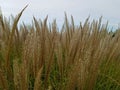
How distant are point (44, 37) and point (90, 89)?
43 centimetres

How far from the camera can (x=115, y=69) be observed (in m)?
2.25

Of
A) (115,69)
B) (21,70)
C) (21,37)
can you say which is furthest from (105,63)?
(21,70)

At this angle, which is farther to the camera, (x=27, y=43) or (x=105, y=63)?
(x=105, y=63)

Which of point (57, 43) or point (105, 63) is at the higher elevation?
point (57, 43)

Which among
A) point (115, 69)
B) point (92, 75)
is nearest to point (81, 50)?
point (92, 75)

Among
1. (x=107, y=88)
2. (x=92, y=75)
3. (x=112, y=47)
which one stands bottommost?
(x=107, y=88)

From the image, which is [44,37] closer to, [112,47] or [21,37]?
[112,47]

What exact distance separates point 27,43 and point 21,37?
1121 mm

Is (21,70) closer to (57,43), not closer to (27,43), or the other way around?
(27,43)

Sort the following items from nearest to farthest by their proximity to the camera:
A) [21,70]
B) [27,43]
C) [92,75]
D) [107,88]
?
[21,70], [27,43], [92,75], [107,88]

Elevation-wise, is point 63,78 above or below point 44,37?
below

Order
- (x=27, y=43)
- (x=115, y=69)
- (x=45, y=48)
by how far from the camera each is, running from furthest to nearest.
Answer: (x=115, y=69) < (x=45, y=48) < (x=27, y=43)

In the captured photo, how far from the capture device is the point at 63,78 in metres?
1.84

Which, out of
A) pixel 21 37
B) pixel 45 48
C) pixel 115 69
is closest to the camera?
pixel 45 48
